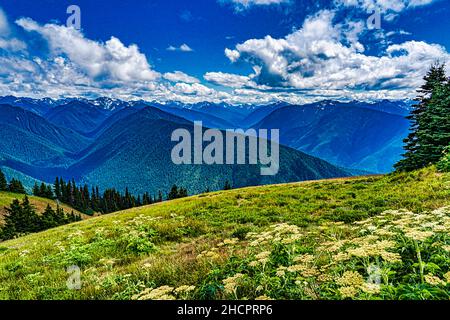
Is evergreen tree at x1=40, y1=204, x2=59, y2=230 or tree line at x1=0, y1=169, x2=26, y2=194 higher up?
tree line at x1=0, y1=169, x2=26, y2=194

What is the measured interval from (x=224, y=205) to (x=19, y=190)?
12962 centimetres

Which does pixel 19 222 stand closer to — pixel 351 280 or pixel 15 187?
pixel 15 187

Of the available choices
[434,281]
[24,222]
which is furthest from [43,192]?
[434,281]

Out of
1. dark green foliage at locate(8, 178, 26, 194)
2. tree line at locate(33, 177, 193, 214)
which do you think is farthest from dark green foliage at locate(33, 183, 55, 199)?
dark green foliage at locate(8, 178, 26, 194)

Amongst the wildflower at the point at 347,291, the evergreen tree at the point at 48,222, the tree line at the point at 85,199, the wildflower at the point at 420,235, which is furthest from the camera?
the tree line at the point at 85,199

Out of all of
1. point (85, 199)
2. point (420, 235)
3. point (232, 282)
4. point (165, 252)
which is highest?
point (85, 199)

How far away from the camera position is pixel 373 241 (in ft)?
16.3

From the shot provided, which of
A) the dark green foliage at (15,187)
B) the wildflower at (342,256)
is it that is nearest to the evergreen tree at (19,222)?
the dark green foliage at (15,187)

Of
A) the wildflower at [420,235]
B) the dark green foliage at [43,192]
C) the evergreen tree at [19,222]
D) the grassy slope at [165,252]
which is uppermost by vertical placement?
the dark green foliage at [43,192]

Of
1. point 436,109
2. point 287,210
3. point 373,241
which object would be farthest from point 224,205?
point 436,109

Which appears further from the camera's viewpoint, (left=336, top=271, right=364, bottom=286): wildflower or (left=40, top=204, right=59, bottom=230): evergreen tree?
(left=40, top=204, right=59, bottom=230): evergreen tree

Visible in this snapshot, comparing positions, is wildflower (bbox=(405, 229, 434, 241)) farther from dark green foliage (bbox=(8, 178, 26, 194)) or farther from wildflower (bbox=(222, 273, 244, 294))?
dark green foliage (bbox=(8, 178, 26, 194))

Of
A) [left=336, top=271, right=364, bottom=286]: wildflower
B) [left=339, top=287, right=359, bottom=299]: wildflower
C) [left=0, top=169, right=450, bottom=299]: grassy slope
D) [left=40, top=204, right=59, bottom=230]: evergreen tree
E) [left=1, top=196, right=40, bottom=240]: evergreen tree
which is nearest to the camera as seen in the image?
[left=339, top=287, right=359, bottom=299]: wildflower

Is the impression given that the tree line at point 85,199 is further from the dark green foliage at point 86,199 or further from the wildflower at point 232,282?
the wildflower at point 232,282
